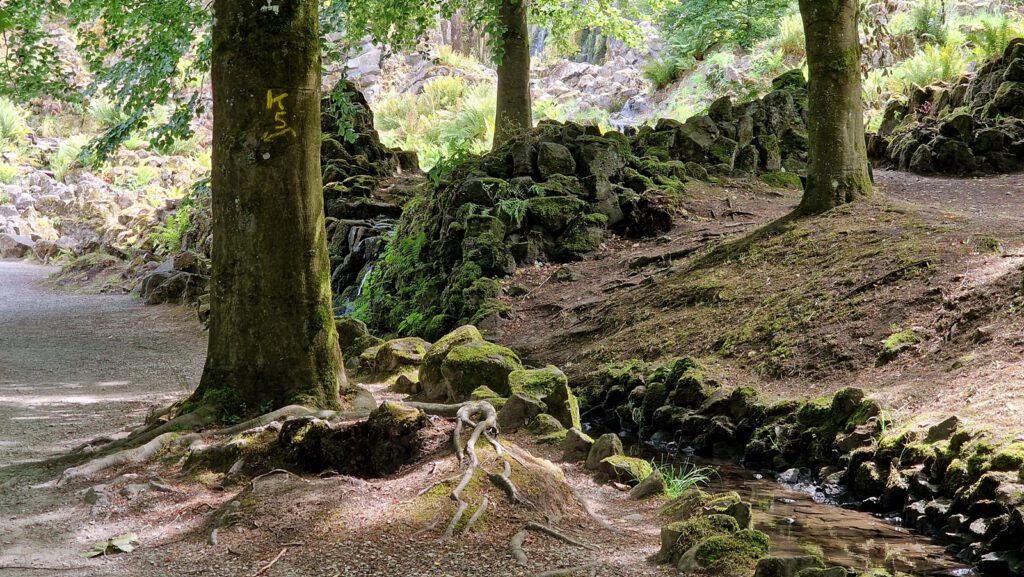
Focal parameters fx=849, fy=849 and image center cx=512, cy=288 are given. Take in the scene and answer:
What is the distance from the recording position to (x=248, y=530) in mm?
3715

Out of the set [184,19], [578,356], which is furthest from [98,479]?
[184,19]

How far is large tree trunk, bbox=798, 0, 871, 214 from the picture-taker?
903cm

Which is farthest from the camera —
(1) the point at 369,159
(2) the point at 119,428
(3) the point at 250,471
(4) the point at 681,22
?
(4) the point at 681,22

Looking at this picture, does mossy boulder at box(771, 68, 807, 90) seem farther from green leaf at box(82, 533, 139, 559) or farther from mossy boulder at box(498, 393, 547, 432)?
green leaf at box(82, 533, 139, 559)

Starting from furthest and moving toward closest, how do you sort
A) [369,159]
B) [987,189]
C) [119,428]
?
[369,159], [987,189], [119,428]

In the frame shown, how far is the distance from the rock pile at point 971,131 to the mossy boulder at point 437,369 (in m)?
9.87

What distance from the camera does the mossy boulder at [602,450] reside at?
5102mm

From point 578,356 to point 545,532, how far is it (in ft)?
15.9

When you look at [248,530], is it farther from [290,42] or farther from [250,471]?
[290,42]

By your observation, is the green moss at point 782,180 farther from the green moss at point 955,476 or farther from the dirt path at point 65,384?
the green moss at point 955,476

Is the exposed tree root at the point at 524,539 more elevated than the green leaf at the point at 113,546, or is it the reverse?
the exposed tree root at the point at 524,539

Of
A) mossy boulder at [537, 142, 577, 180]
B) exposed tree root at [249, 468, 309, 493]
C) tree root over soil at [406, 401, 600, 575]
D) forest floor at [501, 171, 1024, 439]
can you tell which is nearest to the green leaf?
exposed tree root at [249, 468, 309, 493]

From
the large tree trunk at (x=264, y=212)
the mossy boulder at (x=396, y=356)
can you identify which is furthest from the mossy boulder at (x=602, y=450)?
the mossy boulder at (x=396, y=356)

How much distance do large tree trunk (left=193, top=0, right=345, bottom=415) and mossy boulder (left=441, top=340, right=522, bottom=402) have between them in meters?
1.33
